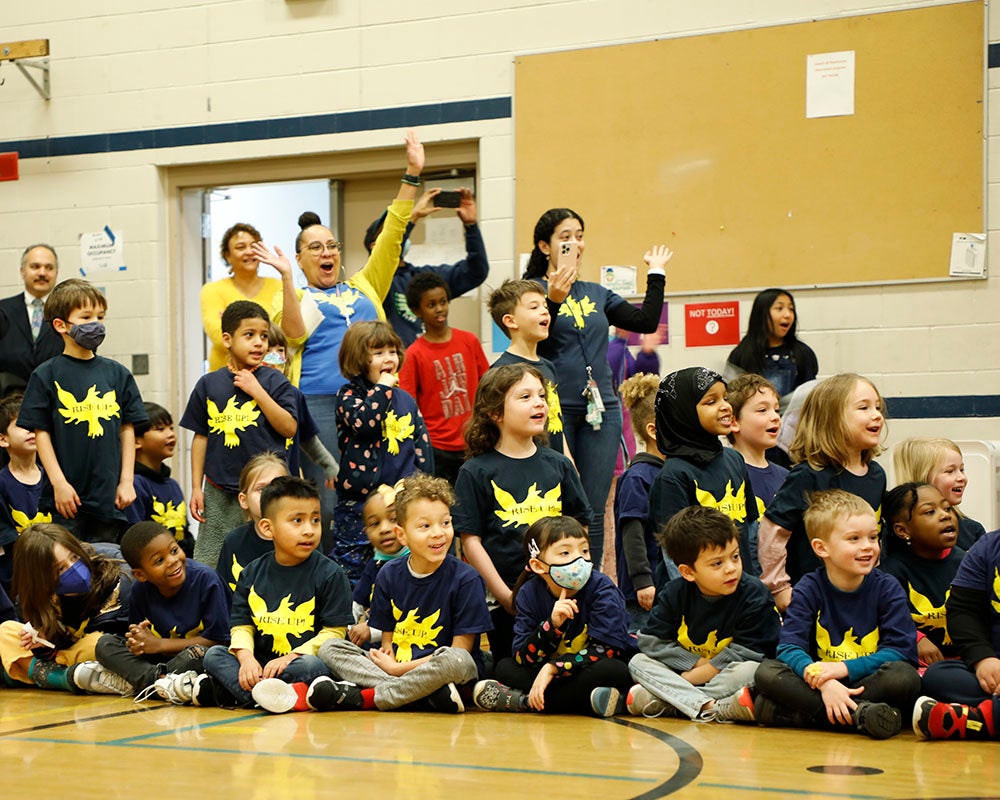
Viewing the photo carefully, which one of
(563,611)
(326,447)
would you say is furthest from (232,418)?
(563,611)

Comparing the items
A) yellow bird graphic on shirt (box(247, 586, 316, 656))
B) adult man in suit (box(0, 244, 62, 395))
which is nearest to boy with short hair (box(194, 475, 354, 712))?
yellow bird graphic on shirt (box(247, 586, 316, 656))

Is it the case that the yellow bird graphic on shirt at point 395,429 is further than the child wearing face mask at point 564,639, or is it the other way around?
the yellow bird graphic on shirt at point 395,429

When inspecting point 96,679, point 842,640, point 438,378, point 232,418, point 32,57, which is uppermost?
point 32,57

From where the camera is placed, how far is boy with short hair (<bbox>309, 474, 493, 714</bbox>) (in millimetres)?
3713

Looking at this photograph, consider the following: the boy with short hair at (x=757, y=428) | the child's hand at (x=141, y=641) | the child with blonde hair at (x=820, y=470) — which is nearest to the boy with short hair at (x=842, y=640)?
the child with blonde hair at (x=820, y=470)

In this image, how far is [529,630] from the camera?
148 inches

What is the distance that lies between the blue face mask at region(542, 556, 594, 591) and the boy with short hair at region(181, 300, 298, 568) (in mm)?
1511

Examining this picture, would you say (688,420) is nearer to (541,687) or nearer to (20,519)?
(541,687)

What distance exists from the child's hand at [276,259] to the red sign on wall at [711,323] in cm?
202

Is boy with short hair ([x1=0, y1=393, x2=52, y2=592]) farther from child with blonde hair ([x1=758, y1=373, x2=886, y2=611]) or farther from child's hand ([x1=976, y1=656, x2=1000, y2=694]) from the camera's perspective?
child's hand ([x1=976, y1=656, x2=1000, y2=694])

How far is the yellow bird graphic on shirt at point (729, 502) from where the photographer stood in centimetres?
388

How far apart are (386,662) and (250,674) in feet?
1.33

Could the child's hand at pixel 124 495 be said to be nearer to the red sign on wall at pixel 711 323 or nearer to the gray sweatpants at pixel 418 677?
the gray sweatpants at pixel 418 677

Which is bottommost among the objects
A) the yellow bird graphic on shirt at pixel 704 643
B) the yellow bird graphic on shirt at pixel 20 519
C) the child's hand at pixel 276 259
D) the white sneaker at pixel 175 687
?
the white sneaker at pixel 175 687
